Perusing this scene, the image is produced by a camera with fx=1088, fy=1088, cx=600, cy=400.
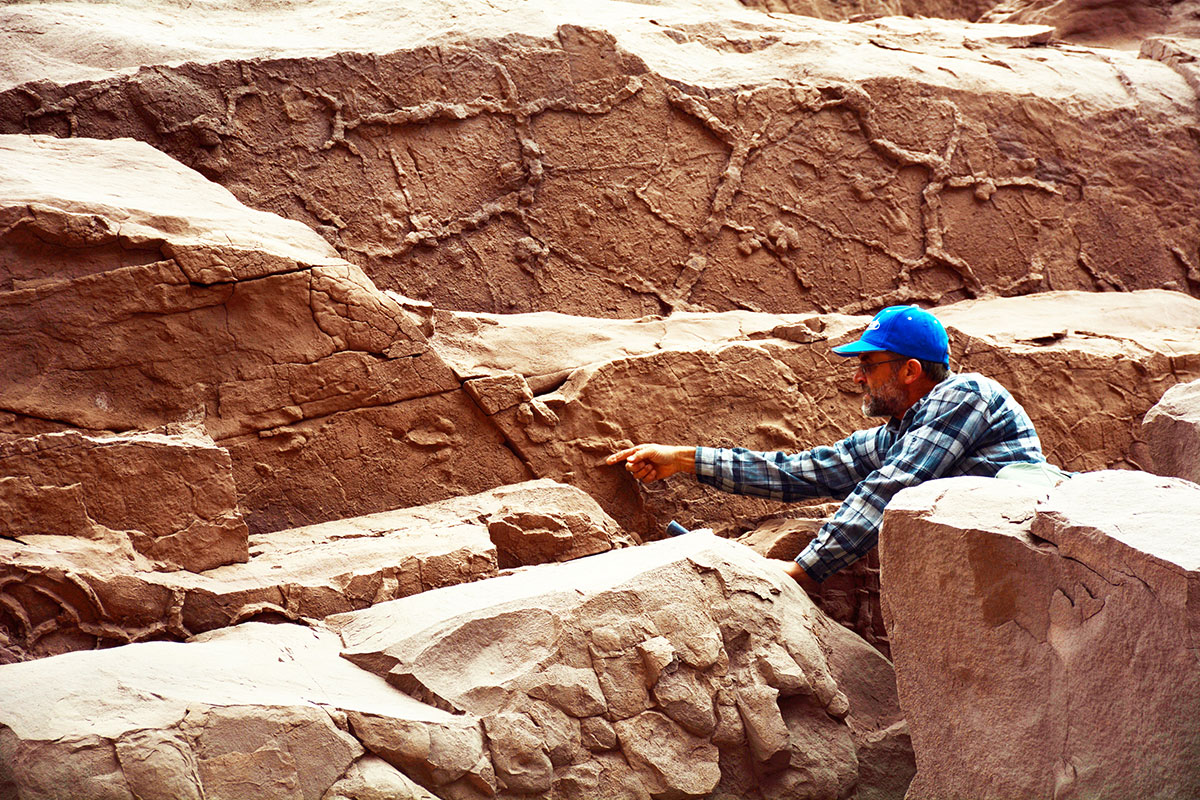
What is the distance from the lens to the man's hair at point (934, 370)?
130 inches

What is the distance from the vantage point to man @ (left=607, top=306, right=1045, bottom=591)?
3061mm

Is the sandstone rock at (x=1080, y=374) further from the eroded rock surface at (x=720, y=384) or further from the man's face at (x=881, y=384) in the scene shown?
the man's face at (x=881, y=384)

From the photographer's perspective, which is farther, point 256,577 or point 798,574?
point 798,574

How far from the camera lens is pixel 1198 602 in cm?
198

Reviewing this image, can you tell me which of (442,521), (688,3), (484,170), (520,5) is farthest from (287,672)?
(688,3)

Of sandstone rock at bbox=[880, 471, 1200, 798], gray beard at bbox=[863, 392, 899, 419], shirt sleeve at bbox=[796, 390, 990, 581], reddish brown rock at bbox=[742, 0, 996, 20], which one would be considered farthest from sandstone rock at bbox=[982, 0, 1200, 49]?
sandstone rock at bbox=[880, 471, 1200, 798]

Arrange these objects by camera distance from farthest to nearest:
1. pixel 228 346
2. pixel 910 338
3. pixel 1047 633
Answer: pixel 910 338 < pixel 228 346 < pixel 1047 633

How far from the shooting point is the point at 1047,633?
7.47 ft

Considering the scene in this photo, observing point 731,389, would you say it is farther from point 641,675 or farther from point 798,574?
point 641,675

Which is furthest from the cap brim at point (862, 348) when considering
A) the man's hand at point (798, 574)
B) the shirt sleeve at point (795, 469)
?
the man's hand at point (798, 574)

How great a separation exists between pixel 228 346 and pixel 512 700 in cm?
Answer: 146

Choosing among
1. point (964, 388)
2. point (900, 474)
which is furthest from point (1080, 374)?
point (900, 474)

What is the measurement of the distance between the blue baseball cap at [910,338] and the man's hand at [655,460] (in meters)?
0.62

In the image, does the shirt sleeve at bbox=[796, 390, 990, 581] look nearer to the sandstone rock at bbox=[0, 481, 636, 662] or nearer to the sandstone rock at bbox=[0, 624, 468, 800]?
the sandstone rock at bbox=[0, 481, 636, 662]
